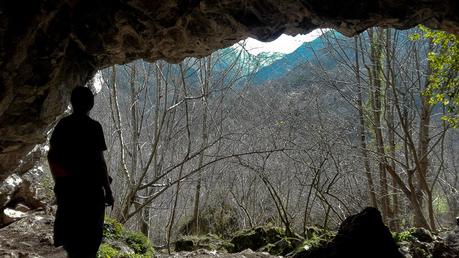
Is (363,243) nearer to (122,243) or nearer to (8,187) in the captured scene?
(122,243)

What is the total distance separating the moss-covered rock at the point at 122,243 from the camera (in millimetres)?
6027

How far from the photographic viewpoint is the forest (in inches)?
365

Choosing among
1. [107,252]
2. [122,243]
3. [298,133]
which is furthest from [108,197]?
[298,133]

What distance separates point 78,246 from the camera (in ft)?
11.2

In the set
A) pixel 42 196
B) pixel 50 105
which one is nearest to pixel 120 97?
pixel 42 196

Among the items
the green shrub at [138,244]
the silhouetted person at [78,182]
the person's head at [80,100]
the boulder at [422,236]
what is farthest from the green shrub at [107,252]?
the boulder at [422,236]

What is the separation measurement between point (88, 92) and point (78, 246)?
1.36m

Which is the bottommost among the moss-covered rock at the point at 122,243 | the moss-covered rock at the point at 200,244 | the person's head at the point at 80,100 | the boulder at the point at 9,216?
the moss-covered rock at the point at 200,244

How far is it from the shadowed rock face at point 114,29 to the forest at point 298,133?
2.14m

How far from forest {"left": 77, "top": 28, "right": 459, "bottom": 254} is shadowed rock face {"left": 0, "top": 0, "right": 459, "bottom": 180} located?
214 centimetres

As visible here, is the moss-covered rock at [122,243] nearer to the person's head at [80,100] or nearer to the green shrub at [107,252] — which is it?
the green shrub at [107,252]

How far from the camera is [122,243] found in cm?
665

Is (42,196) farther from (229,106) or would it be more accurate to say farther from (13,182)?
(229,106)

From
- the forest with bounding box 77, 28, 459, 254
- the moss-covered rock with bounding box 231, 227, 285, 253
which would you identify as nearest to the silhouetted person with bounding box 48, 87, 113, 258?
the forest with bounding box 77, 28, 459, 254
